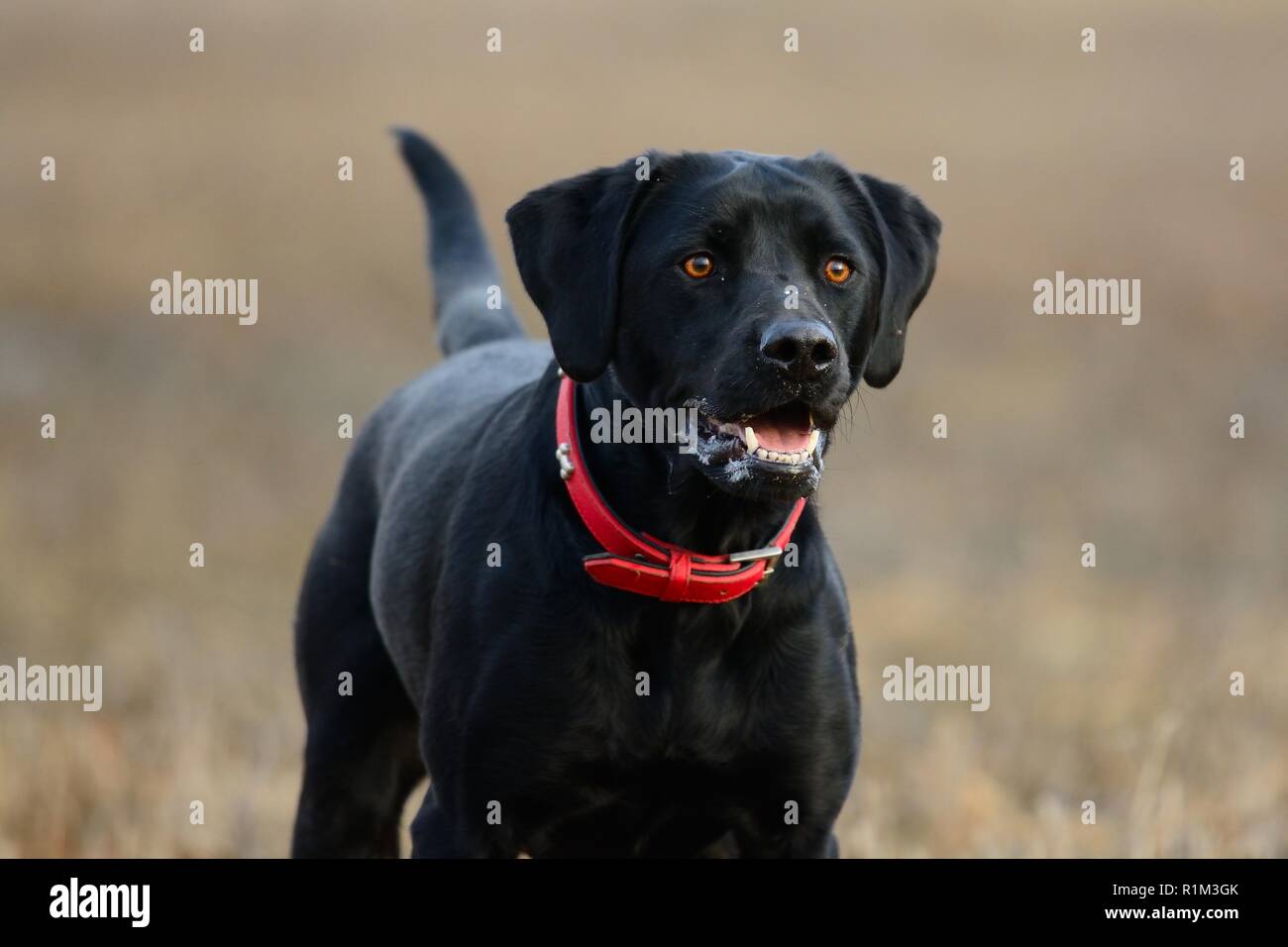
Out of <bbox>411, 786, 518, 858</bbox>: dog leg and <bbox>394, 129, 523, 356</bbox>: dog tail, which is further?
<bbox>394, 129, 523, 356</bbox>: dog tail

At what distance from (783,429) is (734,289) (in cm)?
32

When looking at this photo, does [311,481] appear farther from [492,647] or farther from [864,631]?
[492,647]

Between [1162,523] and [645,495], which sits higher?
[645,495]

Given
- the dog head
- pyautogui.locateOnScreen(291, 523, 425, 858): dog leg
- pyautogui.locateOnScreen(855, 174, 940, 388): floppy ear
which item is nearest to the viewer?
the dog head

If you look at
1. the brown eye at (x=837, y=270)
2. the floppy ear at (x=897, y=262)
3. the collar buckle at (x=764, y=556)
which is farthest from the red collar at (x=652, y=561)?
the brown eye at (x=837, y=270)

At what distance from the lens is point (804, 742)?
13.8 ft

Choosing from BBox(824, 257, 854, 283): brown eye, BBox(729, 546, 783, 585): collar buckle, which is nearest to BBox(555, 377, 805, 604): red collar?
BBox(729, 546, 783, 585): collar buckle

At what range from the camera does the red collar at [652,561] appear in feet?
13.5

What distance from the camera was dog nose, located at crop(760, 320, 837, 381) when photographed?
381 centimetres

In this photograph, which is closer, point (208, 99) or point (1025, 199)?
point (1025, 199)

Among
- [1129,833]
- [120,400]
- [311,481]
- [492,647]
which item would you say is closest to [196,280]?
[120,400]

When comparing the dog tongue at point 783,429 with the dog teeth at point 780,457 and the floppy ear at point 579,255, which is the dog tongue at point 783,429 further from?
the floppy ear at point 579,255

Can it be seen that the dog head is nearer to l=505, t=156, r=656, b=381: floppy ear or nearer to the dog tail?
l=505, t=156, r=656, b=381: floppy ear

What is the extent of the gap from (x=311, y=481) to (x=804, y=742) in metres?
11.2
